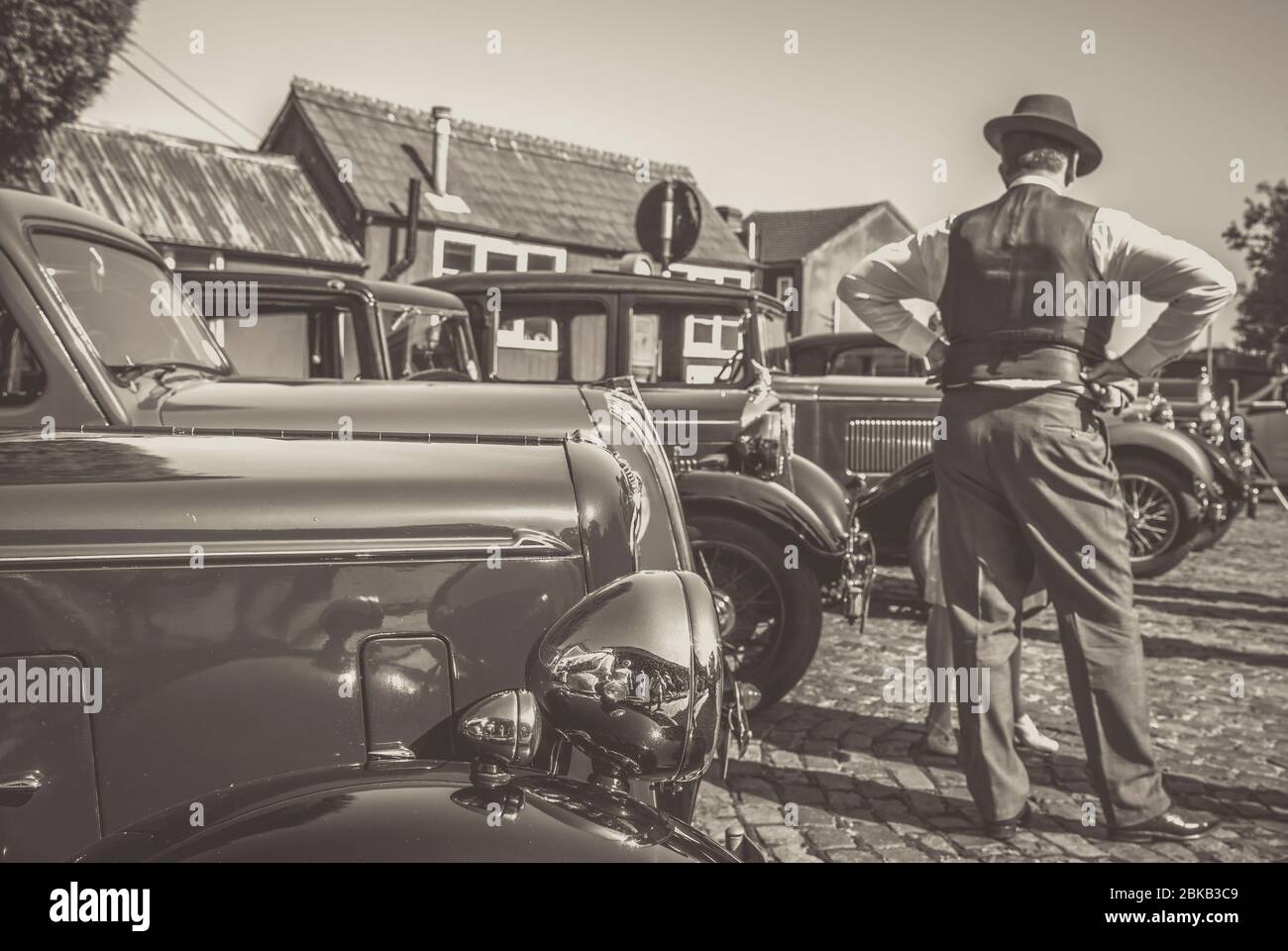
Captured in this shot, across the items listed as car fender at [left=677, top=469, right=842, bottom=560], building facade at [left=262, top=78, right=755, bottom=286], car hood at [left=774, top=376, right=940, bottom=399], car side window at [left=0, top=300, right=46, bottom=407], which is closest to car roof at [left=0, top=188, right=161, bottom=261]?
car side window at [left=0, top=300, right=46, bottom=407]

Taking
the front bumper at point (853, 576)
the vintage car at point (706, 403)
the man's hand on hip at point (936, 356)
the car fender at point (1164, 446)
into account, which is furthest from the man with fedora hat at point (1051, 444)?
the car fender at point (1164, 446)

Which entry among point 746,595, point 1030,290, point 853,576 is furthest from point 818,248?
point 1030,290

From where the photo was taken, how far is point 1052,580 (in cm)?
347

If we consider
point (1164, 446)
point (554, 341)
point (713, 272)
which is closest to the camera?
point (554, 341)

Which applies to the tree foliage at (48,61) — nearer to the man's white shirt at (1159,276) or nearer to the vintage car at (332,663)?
the man's white shirt at (1159,276)

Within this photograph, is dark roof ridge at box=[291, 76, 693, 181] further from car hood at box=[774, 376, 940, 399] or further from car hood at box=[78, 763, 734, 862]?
car hood at box=[78, 763, 734, 862]

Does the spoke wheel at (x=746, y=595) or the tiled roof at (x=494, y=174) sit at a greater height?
the tiled roof at (x=494, y=174)

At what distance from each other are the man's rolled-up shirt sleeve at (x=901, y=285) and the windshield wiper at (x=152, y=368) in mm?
2305

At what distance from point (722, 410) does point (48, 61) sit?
10.1 m

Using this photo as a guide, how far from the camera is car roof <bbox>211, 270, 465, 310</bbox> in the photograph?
5.70m

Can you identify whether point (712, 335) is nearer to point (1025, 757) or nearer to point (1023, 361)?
point (1025, 757)

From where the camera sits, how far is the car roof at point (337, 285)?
5.70m
